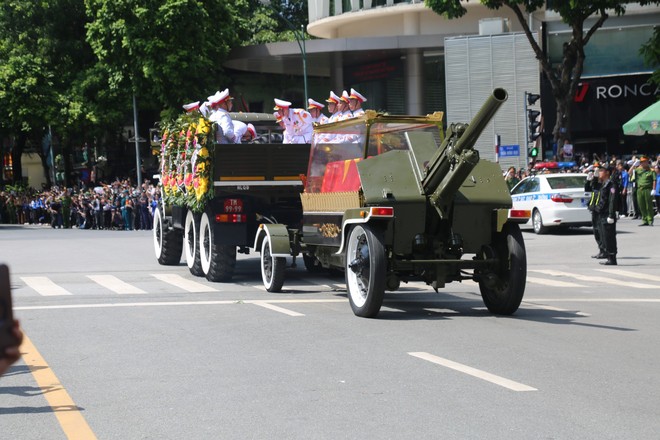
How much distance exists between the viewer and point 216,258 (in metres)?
17.3

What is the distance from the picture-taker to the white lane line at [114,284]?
1656 centimetres

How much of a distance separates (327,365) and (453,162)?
3636 millimetres

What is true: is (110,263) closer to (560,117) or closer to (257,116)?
(257,116)

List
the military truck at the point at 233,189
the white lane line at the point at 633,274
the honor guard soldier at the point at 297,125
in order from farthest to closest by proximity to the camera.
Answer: the white lane line at the point at 633,274 < the honor guard soldier at the point at 297,125 < the military truck at the point at 233,189

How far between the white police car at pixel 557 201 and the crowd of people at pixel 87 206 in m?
14.0

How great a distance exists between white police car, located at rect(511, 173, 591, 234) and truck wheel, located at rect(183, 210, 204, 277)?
1172 cm

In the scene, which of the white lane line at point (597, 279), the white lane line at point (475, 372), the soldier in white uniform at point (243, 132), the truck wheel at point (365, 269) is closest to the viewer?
the white lane line at point (475, 372)

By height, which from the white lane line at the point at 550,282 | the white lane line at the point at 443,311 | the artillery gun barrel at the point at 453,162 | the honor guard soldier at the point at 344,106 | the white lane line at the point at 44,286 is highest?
the honor guard soldier at the point at 344,106

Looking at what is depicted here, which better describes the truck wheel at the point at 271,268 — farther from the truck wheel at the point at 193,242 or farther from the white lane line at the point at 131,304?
the truck wheel at the point at 193,242

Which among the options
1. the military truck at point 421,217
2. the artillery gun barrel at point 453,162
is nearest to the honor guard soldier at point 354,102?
the military truck at point 421,217

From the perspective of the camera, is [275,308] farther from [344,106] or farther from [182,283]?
[182,283]

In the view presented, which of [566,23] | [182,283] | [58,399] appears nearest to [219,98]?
[182,283]

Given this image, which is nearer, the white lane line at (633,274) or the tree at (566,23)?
the white lane line at (633,274)

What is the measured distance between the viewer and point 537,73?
45188 mm
